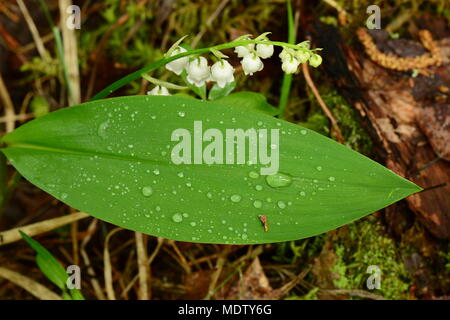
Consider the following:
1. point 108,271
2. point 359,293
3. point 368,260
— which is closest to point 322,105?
point 368,260

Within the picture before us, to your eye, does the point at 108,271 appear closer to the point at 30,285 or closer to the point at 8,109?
the point at 30,285

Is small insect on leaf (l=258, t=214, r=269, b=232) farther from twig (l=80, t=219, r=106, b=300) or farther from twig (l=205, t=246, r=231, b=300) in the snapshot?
twig (l=80, t=219, r=106, b=300)

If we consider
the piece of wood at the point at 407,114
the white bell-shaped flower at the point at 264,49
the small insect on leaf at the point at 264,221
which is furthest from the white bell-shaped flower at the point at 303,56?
the piece of wood at the point at 407,114

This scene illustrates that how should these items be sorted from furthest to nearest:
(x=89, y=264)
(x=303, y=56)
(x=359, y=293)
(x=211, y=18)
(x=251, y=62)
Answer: (x=211, y=18)
(x=89, y=264)
(x=359, y=293)
(x=251, y=62)
(x=303, y=56)

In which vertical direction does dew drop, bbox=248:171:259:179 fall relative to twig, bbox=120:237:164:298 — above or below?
above

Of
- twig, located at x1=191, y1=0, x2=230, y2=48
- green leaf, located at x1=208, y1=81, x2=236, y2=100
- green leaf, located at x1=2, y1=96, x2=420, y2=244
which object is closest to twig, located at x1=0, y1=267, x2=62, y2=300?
green leaf, located at x1=2, y1=96, x2=420, y2=244
